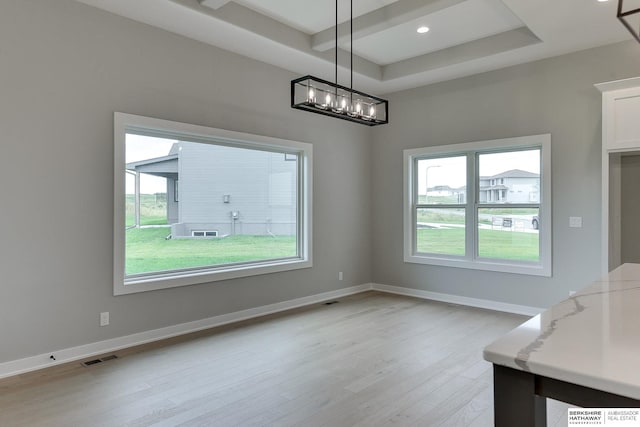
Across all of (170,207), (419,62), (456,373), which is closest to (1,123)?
(170,207)

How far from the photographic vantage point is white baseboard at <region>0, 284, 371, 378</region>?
3.22 meters

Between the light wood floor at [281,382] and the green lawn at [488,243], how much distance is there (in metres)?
1.19

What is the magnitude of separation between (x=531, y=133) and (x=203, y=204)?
3.99 metres

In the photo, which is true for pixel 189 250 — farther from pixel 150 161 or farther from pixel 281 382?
pixel 281 382

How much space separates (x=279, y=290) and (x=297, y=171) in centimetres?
162

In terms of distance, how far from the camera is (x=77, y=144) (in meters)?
3.50

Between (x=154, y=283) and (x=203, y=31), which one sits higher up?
(x=203, y=31)

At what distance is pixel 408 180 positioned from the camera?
6133mm

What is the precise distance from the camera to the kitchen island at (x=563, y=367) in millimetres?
860

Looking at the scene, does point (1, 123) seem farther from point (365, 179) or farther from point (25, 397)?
point (365, 179)

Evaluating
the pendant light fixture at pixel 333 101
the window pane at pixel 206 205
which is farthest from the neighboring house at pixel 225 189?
the pendant light fixture at pixel 333 101

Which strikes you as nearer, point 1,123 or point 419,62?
point 1,123

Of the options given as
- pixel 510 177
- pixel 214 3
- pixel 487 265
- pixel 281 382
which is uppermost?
pixel 214 3

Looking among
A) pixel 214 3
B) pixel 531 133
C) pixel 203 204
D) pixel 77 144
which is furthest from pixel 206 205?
pixel 531 133
